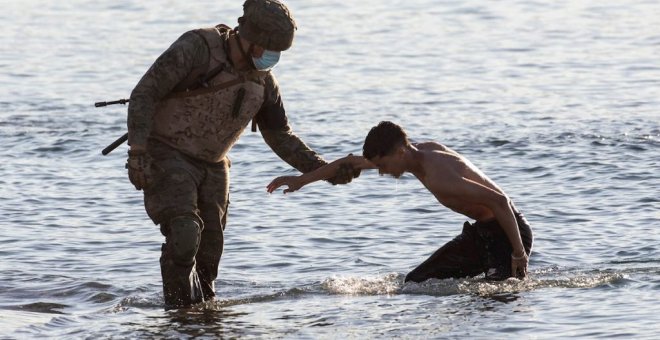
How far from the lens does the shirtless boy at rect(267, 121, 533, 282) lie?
31.8ft

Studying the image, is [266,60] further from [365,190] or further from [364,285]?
[365,190]

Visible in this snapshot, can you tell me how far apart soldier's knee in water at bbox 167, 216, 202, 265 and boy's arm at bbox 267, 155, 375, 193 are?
2.07 feet

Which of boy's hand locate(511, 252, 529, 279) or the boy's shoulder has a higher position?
the boy's shoulder

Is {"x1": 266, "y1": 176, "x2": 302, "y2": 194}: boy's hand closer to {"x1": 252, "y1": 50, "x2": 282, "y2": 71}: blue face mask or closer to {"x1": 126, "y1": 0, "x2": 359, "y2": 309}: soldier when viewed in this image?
{"x1": 126, "y1": 0, "x2": 359, "y2": 309}: soldier

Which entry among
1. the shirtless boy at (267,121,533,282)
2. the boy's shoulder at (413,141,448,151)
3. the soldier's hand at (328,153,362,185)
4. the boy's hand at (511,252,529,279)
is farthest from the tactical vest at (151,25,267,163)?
the boy's hand at (511,252,529,279)

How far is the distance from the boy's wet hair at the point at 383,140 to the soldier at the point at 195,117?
39 centimetres

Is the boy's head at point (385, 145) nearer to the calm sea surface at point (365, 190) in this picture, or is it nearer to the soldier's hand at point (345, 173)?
the soldier's hand at point (345, 173)

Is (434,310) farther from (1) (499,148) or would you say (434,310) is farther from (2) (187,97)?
(1) (499,148)

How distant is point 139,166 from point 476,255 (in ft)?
8.35

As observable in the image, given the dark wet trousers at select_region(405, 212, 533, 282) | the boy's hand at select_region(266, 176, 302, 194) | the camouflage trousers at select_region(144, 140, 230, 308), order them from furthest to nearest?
1. the dark wet trousers at select_region(405, 212, 533, 282)
2. the boy's hand at select_region(266, 176, 302, 194)
3. the camouflage trousers at select_region(144, 140, 230, 308)

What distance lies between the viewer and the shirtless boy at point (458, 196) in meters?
9.69

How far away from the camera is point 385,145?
9.60 m

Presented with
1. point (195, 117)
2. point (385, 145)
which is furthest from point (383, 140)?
point (195, 117)

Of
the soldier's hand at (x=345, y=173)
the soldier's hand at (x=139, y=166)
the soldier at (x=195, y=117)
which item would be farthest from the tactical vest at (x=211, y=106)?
the soldier's hand at (x=345, y=173)
